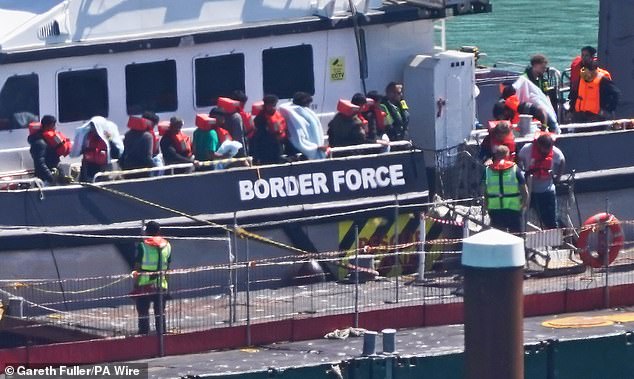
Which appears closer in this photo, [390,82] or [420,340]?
[420,340]

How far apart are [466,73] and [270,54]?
78.3 inches

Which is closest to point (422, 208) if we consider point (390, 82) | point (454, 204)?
point (454, 204)

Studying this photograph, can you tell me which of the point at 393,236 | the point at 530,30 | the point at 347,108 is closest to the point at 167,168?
the point at 347,108

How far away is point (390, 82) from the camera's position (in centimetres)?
1714

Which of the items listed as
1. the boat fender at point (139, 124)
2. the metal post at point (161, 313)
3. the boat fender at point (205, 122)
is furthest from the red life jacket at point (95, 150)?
the metal post at point (161, 313)

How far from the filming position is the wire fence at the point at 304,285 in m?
14.3

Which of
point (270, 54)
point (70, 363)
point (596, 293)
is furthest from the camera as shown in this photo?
point (270, 54)

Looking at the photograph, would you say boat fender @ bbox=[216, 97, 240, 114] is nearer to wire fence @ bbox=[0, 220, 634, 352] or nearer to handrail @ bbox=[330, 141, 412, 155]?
handrail @ bbox=[330, 141, 412, 155]

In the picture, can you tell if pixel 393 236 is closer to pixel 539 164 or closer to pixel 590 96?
pixel 539 164

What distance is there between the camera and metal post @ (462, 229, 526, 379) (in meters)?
10.2

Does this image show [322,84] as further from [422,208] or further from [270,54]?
[422,208]

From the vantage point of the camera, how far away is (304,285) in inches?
603

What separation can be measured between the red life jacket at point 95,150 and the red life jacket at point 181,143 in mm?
662

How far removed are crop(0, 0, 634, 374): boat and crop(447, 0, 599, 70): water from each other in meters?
15.1
